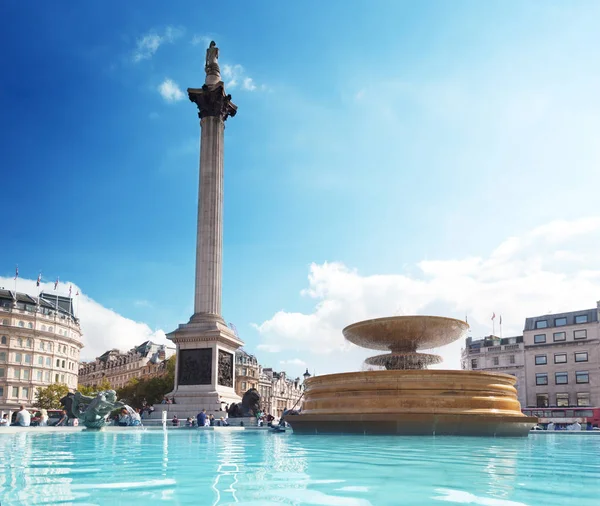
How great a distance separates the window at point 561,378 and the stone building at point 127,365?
65.8 m

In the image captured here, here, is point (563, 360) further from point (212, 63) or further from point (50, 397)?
point (50, 397)

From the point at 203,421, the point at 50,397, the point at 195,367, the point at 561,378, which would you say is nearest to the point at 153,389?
the point at 50,397

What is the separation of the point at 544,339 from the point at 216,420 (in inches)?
2180

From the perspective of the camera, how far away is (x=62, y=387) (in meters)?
79.6

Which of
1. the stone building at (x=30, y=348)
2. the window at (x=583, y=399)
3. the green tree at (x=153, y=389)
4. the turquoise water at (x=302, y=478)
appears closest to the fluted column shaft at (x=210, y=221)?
the turquoise water at (x=302, y=478)

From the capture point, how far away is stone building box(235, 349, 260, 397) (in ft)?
344

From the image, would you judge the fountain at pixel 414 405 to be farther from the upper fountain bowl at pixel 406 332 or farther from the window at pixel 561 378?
the window at pixel 561 378

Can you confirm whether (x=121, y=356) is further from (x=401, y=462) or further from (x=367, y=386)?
(x=401, y=462)

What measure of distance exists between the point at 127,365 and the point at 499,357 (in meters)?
75.5

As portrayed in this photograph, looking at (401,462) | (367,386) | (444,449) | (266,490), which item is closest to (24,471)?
(266,490)

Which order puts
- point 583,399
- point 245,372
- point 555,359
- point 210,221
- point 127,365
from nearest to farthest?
point 210,221
point 583,399
point 555,359
point 245,372
point 127,365

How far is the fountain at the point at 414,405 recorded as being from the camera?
1547cm

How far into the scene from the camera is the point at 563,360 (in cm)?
7038

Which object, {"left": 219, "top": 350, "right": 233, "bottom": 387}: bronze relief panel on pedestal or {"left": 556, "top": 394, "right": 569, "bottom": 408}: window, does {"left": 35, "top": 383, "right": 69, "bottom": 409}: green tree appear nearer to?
{"left": 219, "top": 350, "right": 233, "bottom": 387}: bronze relief panel on pedestal
